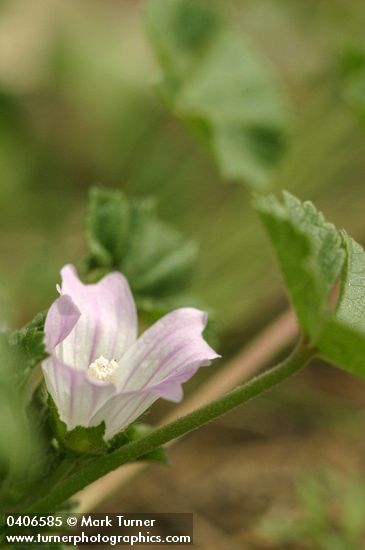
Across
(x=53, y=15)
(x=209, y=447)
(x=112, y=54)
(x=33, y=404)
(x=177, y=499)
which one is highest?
(x=53, y=15)

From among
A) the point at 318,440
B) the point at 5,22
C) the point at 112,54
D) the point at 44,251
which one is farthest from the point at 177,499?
the point at 5,22

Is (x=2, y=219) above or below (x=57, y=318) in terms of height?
above

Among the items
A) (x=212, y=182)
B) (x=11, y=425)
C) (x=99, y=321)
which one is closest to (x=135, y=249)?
(x=99, y=321)

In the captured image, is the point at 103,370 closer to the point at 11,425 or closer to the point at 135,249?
the point at 11,425

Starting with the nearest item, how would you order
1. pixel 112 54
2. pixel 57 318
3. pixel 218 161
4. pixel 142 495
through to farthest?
pixel 57 318, pixel 142 495, pixel 218 161, pixel 112 54

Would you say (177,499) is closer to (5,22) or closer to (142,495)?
(142,495)

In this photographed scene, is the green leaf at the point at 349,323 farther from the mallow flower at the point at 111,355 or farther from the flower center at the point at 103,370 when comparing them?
Answer: the flower center at the point at 103,370

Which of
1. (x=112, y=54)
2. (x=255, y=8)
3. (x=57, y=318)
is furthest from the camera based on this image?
(x=255, y=8)

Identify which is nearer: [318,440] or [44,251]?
[318,440]
